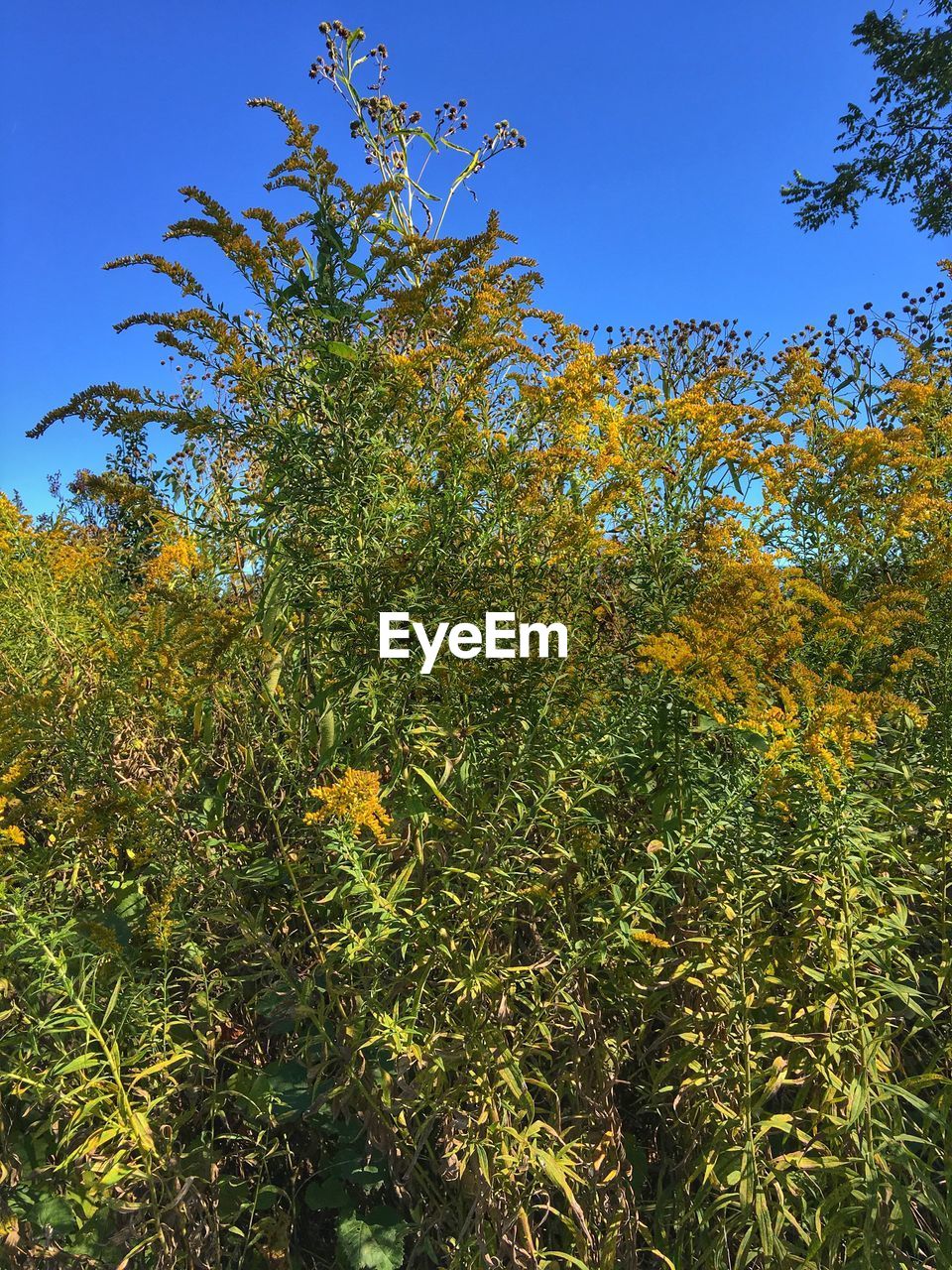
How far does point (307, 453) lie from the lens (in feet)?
6.18

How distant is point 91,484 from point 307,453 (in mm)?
580

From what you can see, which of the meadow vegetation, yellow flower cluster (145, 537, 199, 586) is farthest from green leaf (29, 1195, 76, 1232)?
yellow flower cluster (145, 537, 199, 586)

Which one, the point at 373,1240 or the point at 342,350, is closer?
the point at 342,350

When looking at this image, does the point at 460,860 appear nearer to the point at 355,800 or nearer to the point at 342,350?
the point at 355,800

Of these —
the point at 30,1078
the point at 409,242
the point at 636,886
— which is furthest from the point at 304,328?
the point at 30,1078

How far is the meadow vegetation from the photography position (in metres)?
1.81

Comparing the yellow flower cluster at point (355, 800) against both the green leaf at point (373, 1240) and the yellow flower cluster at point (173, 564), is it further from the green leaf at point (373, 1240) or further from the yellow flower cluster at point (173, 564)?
the green leaf at point (373, 1240)

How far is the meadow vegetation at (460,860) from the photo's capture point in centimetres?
181

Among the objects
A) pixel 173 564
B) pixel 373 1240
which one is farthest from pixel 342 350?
pixel 373 1240

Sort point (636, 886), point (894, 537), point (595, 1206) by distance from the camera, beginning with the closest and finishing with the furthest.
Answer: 1. point (636, 886)
2. point (595, 1206)
3. point (894, 537)

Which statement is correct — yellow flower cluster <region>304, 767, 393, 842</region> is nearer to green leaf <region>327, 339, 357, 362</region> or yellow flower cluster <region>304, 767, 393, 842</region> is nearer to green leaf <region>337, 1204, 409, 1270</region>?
green leaf <region>327, 339, 357, 362</region>

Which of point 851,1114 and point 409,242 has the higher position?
point 409,242

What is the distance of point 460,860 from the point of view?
6.30 ft

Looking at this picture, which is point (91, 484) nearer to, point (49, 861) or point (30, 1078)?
point (49, 861)
